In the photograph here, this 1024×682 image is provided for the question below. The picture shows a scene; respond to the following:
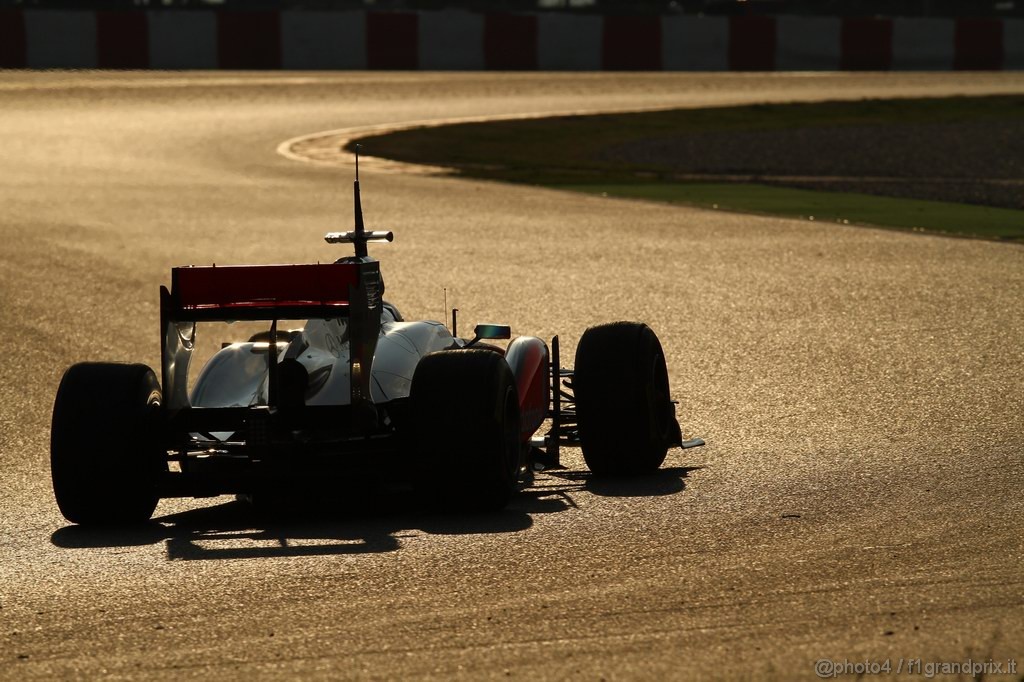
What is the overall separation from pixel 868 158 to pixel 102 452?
1638 cm

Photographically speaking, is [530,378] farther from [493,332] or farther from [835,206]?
[835,206]

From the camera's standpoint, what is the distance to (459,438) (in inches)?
278

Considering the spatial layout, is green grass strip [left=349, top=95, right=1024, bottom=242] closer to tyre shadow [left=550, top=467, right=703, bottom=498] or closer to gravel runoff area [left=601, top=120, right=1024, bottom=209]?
gravel runoff area [left=601, top=120, right=1024, bottom=209]

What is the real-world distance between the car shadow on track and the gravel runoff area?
38.3 feet

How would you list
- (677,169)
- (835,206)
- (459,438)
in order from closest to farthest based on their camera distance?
1. (459,438)
2. (835,206)
3. (677,169)

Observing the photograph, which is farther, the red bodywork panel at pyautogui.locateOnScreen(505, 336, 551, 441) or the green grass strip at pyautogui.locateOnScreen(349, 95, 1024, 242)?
the green grass strip at pyautogui.locateOnScreen(349, 95, 1024, 242)

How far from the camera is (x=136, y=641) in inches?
208

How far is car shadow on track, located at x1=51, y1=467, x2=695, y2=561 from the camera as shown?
6598 mm

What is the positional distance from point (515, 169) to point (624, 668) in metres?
16.4

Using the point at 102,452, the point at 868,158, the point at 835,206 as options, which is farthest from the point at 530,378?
the point at 868,158

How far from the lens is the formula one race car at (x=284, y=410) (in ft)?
23.2

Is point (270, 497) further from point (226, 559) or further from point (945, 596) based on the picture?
point (945, 596)

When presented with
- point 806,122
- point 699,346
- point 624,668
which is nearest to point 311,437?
point 624,668

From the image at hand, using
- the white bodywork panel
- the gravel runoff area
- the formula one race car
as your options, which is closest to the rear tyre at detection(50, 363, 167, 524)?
the formula one race car
